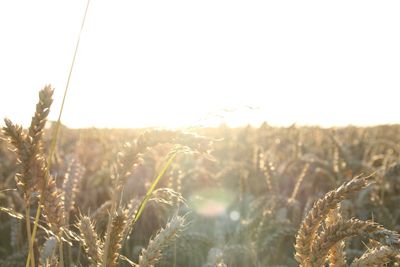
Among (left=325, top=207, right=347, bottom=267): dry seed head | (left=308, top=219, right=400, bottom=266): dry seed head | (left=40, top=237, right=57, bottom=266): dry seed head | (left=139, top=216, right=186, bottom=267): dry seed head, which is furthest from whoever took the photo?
(left=40, top=237, right=57, bottom=266): dry seed head

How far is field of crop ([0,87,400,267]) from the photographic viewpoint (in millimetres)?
1239

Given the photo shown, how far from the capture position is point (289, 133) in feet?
43.0

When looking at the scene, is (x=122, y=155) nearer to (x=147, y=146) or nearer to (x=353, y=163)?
(x=147, y=146)

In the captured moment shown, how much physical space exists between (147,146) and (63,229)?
342mm

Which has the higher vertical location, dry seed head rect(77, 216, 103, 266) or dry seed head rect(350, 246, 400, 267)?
dry seed head rect(350, 246, 400, 267)

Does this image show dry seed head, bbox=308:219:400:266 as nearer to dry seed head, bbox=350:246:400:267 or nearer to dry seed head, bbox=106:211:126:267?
dry seed head, bbox=350:246:400:267

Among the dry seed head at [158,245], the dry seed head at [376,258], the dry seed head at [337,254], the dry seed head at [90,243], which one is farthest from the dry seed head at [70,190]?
the dry seed head at [376,258]

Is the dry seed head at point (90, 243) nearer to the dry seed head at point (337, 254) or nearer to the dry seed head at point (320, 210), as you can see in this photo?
the dry seed head at point (320, 210)

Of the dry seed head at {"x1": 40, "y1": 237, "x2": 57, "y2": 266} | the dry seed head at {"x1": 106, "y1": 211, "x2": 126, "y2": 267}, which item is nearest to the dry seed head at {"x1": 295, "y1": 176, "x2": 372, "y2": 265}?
the dry seed head at {"x1": 106, "y1": 211, "x2": 126, "y2": 267}

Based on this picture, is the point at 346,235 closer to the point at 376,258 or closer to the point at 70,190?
the point at 376,258

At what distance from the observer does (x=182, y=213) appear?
4262 millimetres

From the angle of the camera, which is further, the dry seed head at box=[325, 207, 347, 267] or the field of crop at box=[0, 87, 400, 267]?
the dry seed head at box=[325, 207, 347, 267]

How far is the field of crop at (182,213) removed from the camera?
1239 mm

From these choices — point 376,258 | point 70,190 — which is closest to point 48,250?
point 70,190
